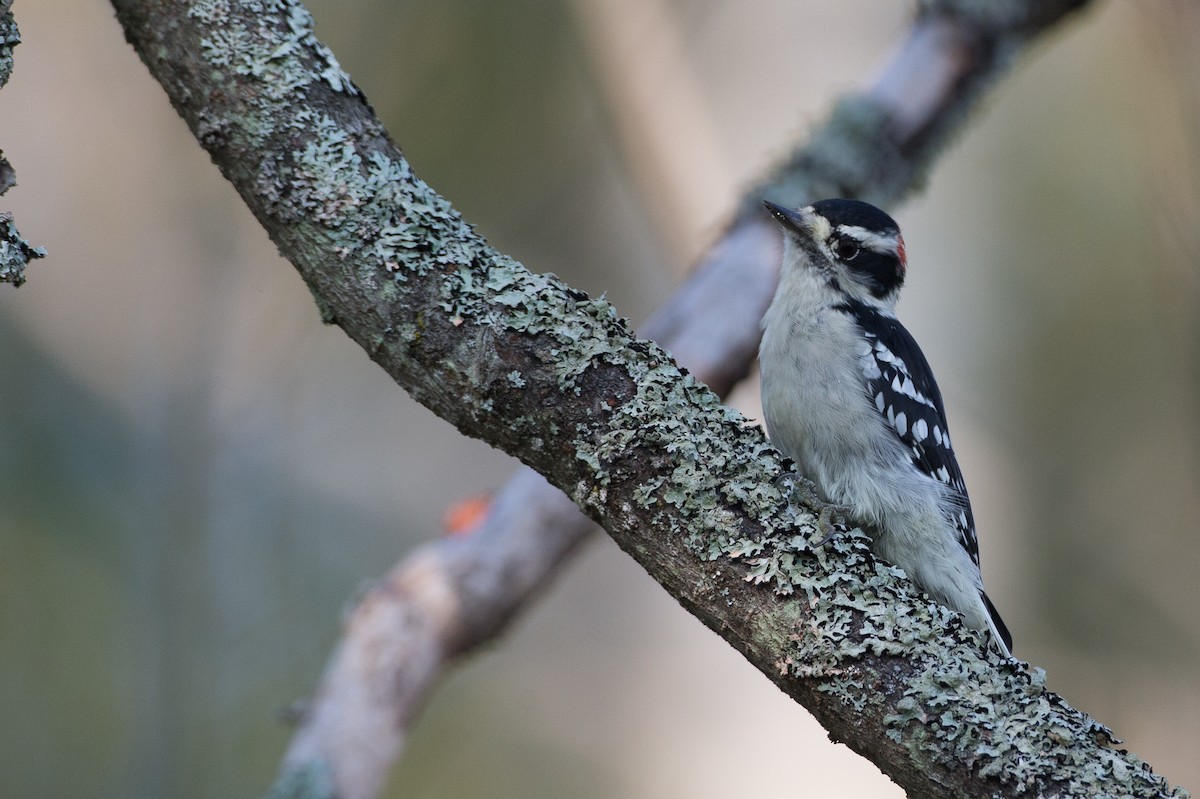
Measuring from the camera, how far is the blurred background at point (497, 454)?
6363mm

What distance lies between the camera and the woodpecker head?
3.63 meters

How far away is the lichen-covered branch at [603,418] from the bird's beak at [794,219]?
156cm

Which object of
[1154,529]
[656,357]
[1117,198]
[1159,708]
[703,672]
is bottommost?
[656,357]

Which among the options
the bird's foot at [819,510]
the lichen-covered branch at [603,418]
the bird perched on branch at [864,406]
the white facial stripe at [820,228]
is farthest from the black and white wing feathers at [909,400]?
the lichen-covered branch at [603,418]

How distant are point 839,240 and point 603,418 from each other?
1862 millimetres

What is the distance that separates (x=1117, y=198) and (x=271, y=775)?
7345 millimetres

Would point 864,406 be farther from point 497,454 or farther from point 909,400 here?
point 497,454

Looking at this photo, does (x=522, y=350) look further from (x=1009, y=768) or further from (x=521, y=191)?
(x=521, y=191)

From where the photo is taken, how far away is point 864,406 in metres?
3.22

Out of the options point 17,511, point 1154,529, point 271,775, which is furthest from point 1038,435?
point 17,511

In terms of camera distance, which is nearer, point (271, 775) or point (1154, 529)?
point (271, 775)

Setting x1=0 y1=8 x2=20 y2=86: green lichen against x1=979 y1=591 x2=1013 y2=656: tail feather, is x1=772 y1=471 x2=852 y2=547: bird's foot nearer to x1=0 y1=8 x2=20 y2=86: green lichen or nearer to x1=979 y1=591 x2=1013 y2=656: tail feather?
x1=979 y1=591 x2=1013 y2=656: tail feather

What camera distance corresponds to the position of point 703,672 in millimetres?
7000

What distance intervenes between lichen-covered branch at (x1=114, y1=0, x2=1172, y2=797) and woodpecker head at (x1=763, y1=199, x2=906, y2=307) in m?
1.56
